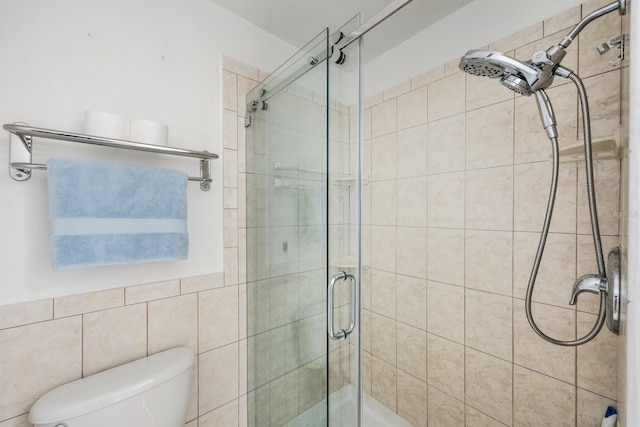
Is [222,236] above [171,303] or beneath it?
above

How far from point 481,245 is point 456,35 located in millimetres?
1019

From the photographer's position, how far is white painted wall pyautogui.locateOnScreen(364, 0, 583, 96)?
3.53 feet

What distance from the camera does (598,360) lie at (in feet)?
3.03

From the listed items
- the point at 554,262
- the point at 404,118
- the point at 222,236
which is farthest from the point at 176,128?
the point at 554,262

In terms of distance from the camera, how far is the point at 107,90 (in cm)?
94

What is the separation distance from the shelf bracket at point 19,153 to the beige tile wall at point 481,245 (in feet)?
4.99

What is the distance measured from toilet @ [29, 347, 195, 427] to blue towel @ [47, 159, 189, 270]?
37cm

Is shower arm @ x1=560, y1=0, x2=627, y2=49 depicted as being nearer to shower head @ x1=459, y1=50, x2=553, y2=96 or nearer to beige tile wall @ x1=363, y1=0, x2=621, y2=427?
shower head @ x1=459, y1=50, x2=553, y2=96

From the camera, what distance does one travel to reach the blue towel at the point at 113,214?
780 millimetres

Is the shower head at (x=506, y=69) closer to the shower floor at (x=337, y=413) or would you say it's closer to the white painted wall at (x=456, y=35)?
the white painted wall at (x=456, y=35)

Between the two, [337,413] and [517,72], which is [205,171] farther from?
[517,72]

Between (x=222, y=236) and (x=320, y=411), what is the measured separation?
0.79m

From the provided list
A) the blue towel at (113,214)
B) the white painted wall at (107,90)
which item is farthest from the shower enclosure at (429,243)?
the blue towel at (113,214)

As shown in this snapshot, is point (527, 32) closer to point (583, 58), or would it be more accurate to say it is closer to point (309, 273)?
point (583, 58)
